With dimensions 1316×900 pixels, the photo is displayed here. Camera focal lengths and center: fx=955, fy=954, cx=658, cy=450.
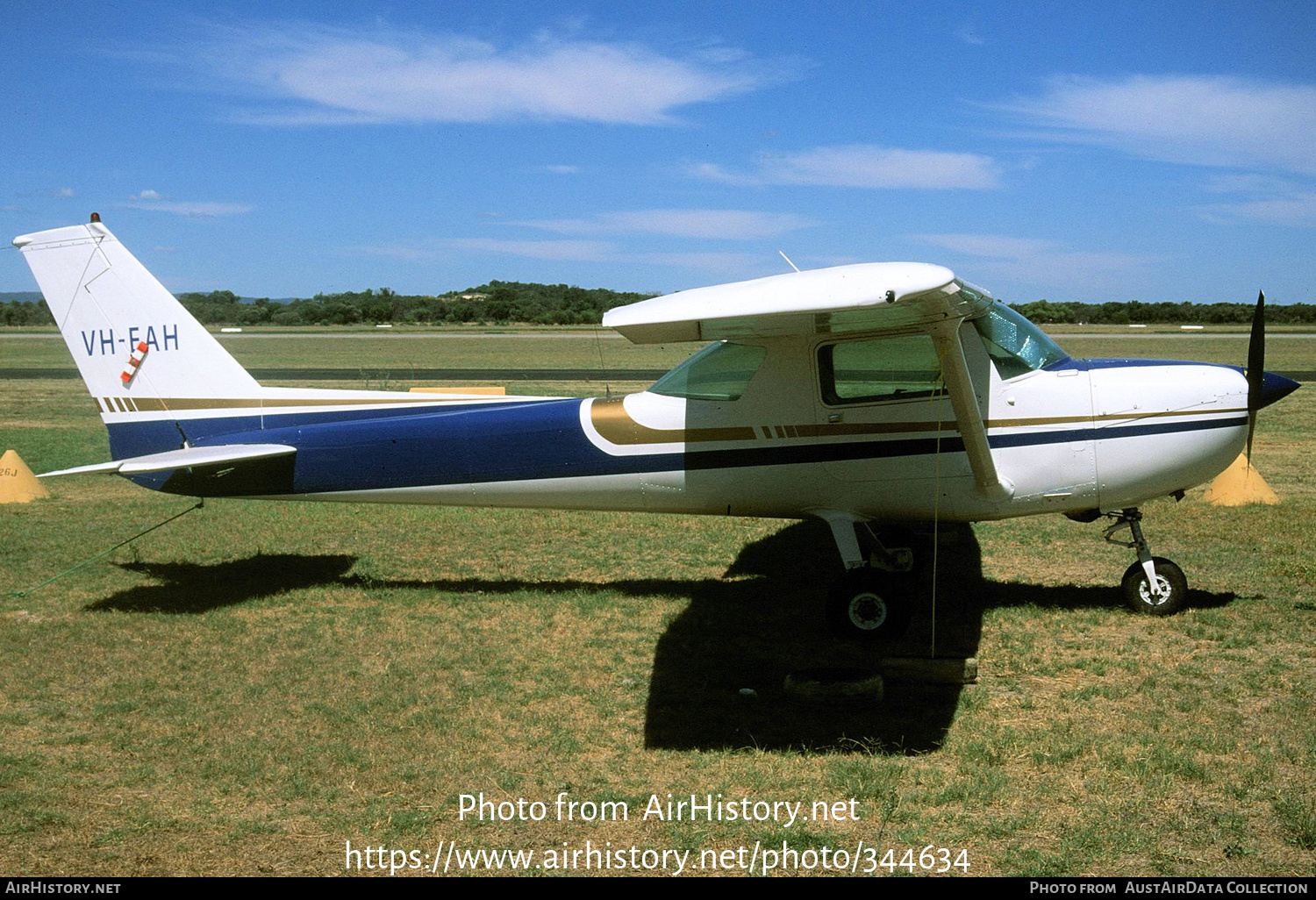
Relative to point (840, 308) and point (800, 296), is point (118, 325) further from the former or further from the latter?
point (840, 308)

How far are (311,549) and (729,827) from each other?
23.0 ft

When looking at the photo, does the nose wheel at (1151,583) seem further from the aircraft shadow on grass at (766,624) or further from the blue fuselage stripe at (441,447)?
the blue fuselage stripe at (441,447)

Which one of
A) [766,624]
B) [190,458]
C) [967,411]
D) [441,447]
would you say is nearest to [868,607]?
[766,624]

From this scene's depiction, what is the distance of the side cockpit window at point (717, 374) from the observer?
7.34 meters

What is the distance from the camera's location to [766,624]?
7543 mm

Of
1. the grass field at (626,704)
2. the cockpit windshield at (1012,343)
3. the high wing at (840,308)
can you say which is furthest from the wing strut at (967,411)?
the grass field at (626,704)

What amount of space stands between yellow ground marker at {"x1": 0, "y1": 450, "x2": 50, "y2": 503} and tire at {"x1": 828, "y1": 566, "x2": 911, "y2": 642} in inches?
421

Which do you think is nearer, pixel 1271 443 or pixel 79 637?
pixel 79 637

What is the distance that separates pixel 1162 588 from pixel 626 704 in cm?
442

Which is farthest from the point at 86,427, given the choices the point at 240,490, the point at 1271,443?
the point at 1271,443

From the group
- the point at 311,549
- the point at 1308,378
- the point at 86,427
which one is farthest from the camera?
the point at 1308,378

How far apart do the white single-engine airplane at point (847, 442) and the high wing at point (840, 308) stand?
3 centimetres

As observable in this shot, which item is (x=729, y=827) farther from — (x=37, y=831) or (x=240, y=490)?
(x=240, y=490)

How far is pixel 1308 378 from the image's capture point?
27844 mm
